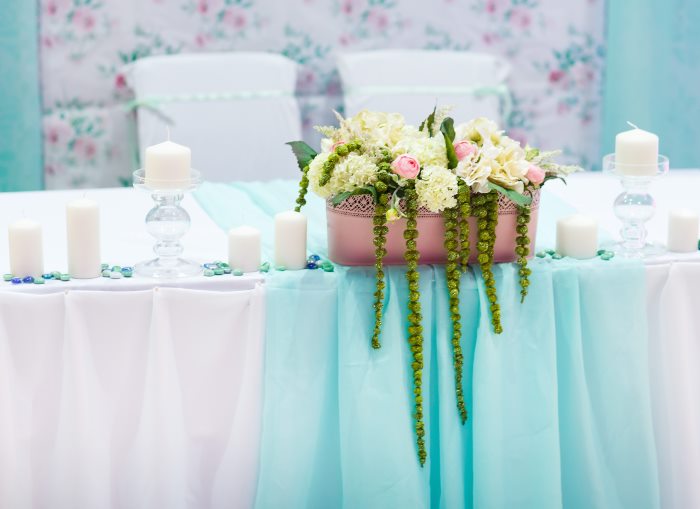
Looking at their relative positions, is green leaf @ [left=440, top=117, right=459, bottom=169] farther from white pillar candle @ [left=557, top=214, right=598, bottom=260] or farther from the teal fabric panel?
the teal fabric panel

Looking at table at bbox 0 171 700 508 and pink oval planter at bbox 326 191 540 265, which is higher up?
pink oval planter at bbox 326 191 540 265

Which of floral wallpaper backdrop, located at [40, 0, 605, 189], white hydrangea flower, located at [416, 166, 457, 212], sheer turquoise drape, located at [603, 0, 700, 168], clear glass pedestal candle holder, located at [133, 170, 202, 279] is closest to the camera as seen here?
white hydrangea flower, located at [416, 166, 457, 212]

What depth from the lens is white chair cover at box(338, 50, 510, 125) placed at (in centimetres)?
375

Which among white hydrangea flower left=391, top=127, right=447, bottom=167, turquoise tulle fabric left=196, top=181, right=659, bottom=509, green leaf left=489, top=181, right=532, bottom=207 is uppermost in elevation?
white hydrangea flower left=391, top=127, right=447, bottom=167

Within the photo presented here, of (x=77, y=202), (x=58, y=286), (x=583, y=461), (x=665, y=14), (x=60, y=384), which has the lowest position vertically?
(x=583, y=461)

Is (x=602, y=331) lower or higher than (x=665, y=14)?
lower

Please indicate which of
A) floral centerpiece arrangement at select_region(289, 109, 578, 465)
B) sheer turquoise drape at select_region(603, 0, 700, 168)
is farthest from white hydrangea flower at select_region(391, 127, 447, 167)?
sheer turquoise drape at select_region(603, 0, 700, 168)

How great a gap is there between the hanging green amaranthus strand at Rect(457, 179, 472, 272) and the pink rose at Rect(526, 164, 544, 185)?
111 millimetres

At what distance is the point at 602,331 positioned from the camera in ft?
7.06

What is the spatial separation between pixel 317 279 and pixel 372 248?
110mm

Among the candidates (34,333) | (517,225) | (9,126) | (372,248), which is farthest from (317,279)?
(9,126)

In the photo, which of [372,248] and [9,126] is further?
[9,126]

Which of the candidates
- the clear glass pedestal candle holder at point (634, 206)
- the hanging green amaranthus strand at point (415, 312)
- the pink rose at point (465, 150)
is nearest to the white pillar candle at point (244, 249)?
the hanging green amaranthus strand at point (415, 312)

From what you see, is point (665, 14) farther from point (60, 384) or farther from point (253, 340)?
point (60, 384)
